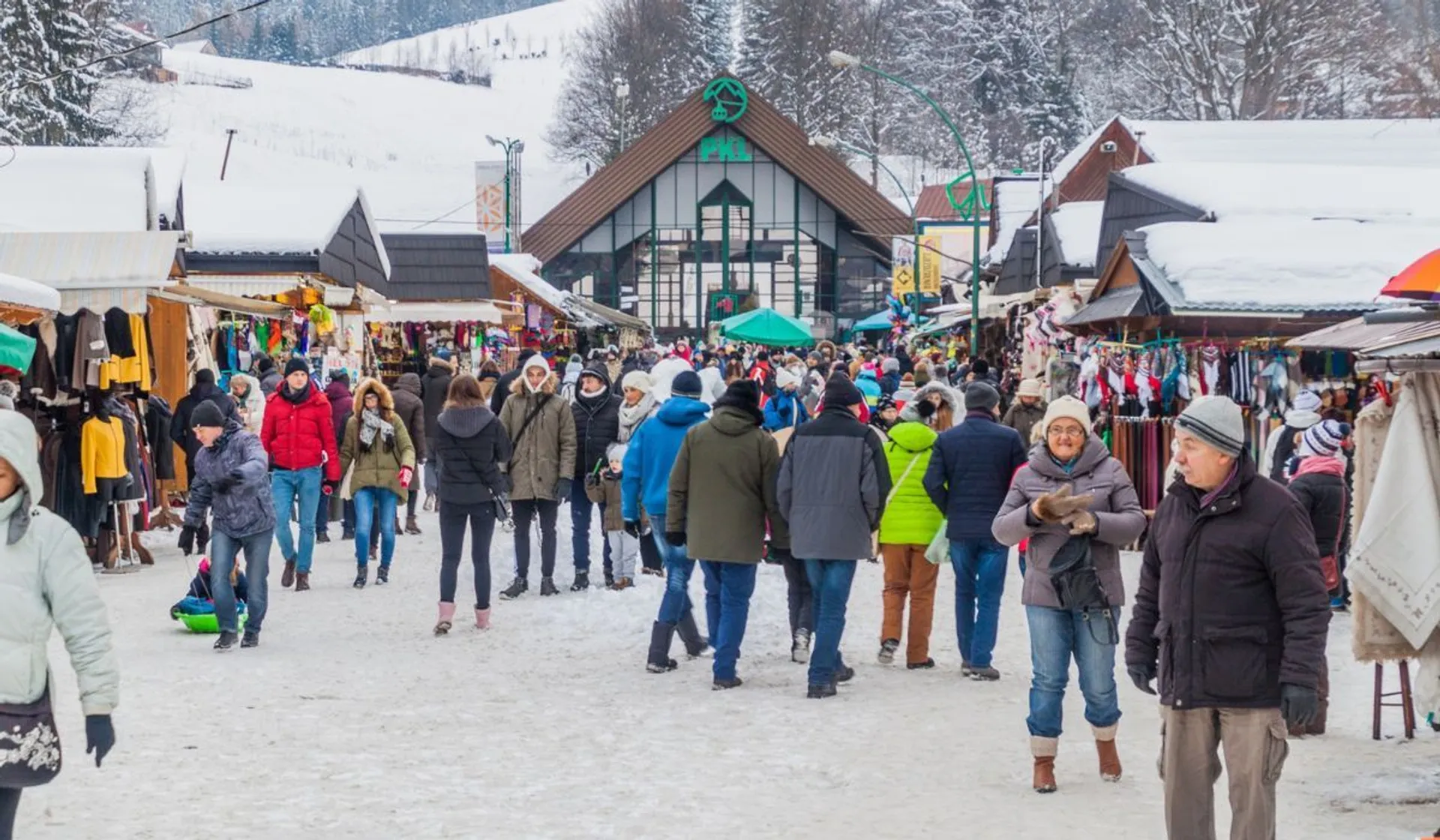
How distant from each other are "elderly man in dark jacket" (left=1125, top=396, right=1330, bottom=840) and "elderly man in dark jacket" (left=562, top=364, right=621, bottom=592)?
824 cm

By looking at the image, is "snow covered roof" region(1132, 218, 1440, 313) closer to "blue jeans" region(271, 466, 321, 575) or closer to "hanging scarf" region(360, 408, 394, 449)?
"hanging scarf" region(360, 408, 394, 449)

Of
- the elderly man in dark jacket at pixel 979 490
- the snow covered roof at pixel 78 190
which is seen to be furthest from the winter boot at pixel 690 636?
the snow covered roof at pixel 78 190

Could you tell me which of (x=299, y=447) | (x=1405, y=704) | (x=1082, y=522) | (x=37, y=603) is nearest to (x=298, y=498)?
(x=299, y=447)

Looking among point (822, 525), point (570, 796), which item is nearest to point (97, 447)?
point (822, 525)

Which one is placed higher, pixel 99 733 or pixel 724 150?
pixel 724 150

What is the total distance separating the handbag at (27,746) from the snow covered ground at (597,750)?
1.79 metres

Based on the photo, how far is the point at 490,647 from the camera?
11.1 metres

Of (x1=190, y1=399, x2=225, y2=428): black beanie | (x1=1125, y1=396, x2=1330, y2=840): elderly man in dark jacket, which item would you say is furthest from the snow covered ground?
(x1=190, y1=399, x2=225, y2=428): black beanie

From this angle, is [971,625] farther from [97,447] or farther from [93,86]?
[93,86]

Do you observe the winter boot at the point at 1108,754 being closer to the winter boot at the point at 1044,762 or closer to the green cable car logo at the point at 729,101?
the winter boot at the point at 1044,762

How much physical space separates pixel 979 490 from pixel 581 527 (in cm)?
446

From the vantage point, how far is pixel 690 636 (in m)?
10.9

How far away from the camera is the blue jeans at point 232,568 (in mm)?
10836

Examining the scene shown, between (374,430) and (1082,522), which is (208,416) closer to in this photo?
(374,430)
